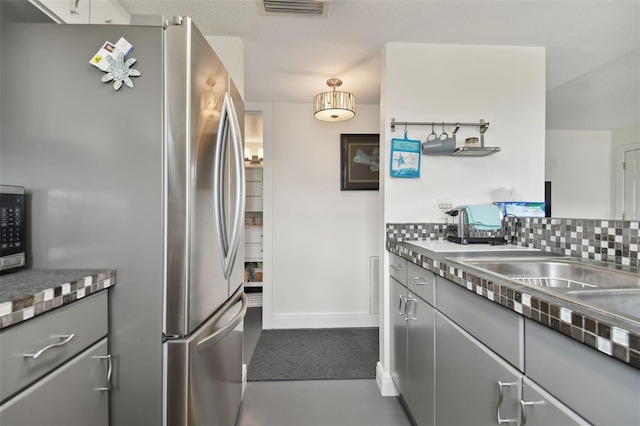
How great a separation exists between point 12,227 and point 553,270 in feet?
6.56

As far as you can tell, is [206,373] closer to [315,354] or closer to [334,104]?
[315,354]

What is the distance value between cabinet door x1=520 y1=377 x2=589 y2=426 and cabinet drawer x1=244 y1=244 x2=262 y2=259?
10.4 feet

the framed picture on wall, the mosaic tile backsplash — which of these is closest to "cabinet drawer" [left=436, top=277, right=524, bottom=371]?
the mosaic tile backsplash

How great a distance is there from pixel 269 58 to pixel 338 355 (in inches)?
95.5

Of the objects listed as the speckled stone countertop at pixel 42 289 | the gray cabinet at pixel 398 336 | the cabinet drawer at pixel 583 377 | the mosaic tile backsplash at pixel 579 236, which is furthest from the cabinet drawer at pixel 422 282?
the speckled stone countertop at pixel 42 289

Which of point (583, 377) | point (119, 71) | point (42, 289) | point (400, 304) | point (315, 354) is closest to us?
point (583, 377)

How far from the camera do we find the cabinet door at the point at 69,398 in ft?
2.01

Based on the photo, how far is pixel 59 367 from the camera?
0.72m

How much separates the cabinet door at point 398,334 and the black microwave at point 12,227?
161 cm

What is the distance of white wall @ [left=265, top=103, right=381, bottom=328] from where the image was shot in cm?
285

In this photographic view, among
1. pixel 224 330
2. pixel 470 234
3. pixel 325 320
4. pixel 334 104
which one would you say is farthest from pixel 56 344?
pixel 325 320

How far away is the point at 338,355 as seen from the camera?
2.27 m

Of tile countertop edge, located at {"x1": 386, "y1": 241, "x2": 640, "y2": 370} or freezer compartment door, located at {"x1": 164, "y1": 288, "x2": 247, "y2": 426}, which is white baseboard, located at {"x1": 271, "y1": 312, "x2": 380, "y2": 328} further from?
tile countertop edge, located at {"x1": 386, "y1": 241, "x2": 640, "y2": 370}

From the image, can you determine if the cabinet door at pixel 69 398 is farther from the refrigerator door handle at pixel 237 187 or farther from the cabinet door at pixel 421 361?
the cabinet door at pixel 421 361
